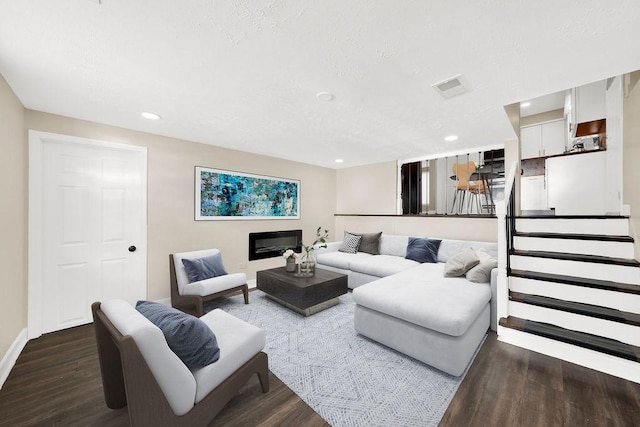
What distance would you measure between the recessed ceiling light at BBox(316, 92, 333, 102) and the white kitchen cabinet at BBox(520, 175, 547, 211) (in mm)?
4862

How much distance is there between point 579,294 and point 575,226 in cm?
86

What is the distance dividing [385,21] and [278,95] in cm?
115

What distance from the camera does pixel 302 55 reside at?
1.62 m

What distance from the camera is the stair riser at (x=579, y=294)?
6.71ft

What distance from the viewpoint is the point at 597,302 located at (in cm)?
216

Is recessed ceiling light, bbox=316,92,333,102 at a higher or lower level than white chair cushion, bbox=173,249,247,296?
higher

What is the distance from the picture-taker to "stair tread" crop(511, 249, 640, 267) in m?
2.19

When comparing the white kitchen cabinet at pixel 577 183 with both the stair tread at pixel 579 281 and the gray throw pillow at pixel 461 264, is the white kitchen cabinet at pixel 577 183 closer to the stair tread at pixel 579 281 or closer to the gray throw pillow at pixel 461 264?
the stair tread at pixel 579 281

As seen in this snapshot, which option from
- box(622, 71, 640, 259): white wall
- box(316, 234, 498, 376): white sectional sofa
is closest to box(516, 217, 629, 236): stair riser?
box(622, 71, 640, 259): white wall

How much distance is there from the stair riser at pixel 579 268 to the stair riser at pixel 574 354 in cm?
73

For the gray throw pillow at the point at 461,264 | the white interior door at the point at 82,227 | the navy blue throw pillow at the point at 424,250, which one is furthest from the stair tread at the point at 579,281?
the white interior door at the point at 82,227

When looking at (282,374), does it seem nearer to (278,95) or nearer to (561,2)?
(278,95)

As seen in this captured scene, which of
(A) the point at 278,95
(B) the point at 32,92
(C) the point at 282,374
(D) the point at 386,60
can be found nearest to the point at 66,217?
(B) the point at 32,92

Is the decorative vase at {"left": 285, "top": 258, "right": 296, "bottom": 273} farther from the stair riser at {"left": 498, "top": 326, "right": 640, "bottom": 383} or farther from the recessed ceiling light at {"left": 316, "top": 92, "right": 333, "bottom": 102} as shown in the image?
the stair riser at {"left": 498, "top": 326, "right": 640, "bottom": 383}
